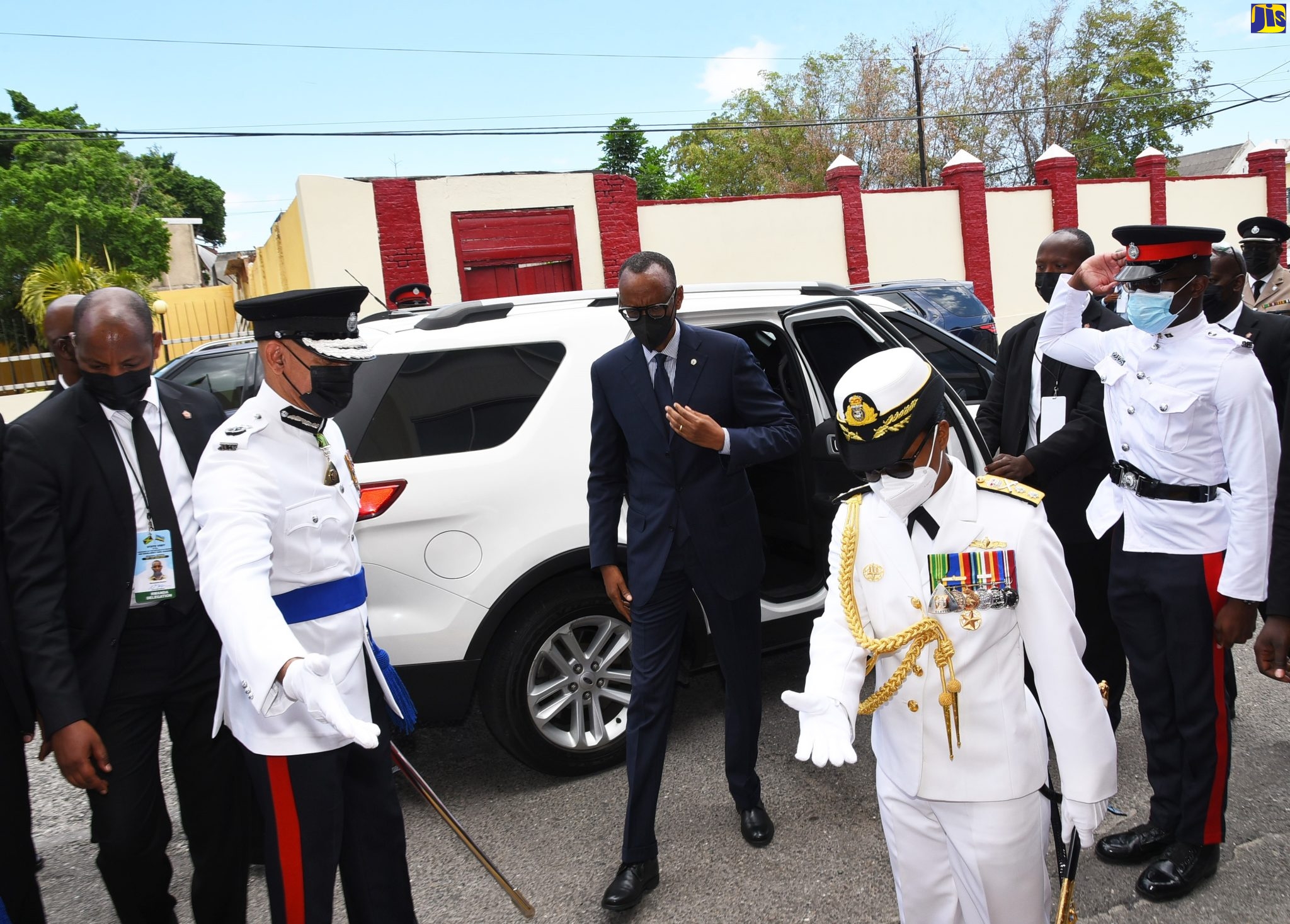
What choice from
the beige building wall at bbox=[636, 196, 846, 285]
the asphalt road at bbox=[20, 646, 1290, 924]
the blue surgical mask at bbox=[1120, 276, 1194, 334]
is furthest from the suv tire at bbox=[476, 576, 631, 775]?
the beige building wall at bbox=[636, 196, 846, 285]

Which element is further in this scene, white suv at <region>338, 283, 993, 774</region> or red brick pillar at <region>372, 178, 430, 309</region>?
red brick pillar at <region>372, 178, 430, 309</region>

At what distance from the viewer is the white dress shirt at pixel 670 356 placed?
3439 millimetres

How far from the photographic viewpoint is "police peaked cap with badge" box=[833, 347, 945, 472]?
1.99 metres

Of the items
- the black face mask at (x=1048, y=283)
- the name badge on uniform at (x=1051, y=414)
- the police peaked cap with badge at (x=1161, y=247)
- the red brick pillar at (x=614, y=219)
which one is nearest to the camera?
the police peaked cap with badge at (x=1161, y=247)

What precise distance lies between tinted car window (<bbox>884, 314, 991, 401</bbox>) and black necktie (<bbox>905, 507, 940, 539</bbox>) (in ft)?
11.9

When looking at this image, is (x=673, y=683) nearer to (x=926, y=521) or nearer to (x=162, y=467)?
(x=926, y=521)

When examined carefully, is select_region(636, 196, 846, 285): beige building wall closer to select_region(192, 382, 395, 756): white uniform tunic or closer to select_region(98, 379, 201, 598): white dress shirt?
select_region(98, 379, 201, 598): white dress shirt

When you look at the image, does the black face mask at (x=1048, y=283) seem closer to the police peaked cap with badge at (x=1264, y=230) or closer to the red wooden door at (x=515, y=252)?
the police peaked cap with badge at (x=1264, y=230)

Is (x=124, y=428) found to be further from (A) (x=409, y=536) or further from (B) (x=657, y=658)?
(B) (x=657, y=658)

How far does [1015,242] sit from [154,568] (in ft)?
81.0

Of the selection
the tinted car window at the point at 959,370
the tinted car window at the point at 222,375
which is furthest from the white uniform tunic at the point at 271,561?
the tinted car window at the point at 222,375

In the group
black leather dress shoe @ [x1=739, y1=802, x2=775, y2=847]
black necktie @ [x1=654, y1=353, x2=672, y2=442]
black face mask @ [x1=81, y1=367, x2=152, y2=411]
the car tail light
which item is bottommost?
black leather dress shoe @ [x1=739, y1=802, x2=775, y2=847]

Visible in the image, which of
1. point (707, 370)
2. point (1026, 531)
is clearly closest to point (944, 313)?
point (707, 370)

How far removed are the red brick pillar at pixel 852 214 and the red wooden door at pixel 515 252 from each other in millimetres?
6778
